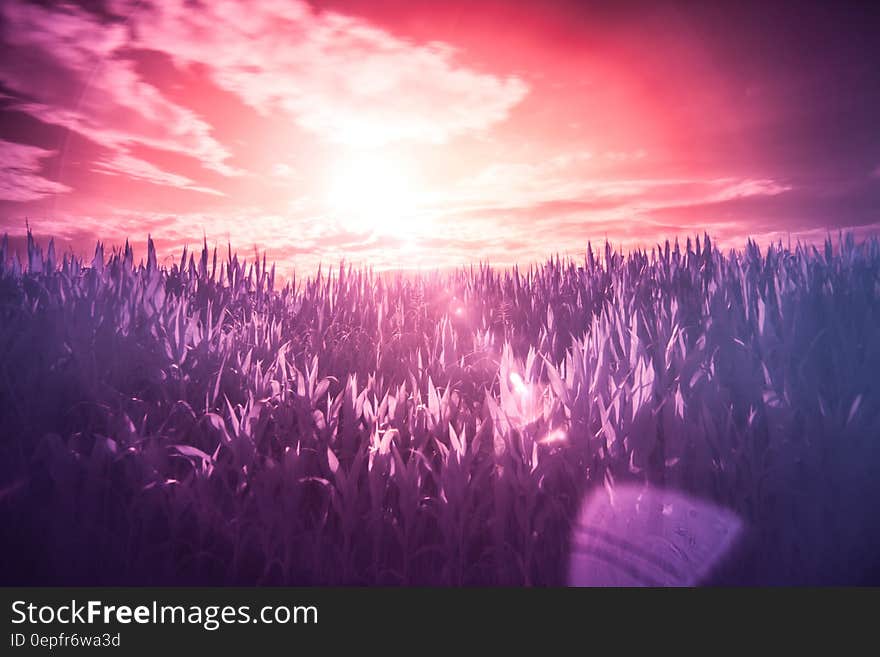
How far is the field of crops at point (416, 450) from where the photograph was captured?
2105 millimetres

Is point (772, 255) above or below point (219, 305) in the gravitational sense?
above

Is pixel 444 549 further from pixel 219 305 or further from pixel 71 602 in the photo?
pixel 219 305

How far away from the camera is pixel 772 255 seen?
470 cm

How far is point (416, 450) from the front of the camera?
2.22m

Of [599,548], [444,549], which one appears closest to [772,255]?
[599,548]

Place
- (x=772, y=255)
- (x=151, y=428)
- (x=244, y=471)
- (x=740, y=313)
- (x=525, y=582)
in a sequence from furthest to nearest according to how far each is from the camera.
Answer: (x=772, y=255), (x=740, y=313), (x=151, y=428), (x=244, y=471), (x=525, y=582)

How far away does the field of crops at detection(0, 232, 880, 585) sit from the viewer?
2.11 meters

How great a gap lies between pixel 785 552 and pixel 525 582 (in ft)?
2.94

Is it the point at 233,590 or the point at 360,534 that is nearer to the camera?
the point at 233,590

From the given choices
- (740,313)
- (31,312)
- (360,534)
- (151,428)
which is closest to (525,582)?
(360,534)

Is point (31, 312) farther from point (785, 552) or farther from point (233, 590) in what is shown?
point (785, 552)

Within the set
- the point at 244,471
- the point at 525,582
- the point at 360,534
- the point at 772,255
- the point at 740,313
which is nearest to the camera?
the point at 525,582

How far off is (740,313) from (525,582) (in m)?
2.14

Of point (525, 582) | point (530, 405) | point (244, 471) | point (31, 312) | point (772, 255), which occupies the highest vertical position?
point (772, 255)
